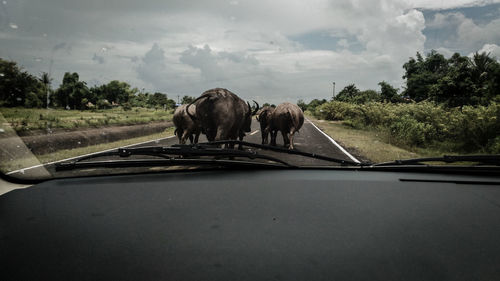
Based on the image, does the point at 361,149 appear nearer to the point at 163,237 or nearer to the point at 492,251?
the point at 492,251

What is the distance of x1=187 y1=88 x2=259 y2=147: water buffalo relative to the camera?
231 inches

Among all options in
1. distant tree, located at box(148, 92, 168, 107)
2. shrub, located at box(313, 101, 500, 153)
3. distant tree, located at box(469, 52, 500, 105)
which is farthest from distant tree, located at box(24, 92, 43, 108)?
distant tree, located at box(469, 52, 500, 105)

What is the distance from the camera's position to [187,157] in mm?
2670

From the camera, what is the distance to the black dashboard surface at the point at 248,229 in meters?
1.24

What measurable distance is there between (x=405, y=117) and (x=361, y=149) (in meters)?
1.90

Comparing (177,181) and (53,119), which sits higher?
(53,119)

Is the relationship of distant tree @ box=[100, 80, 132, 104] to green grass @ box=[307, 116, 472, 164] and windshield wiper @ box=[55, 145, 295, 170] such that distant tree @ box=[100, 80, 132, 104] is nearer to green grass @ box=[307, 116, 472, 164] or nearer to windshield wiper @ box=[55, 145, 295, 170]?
windshield wiper @ box=[55, 145, 295, 170]

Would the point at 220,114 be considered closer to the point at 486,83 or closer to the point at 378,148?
the point at 378,148

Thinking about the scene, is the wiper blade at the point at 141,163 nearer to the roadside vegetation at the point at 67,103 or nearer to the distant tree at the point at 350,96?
the roadside vegetation at the point at 67,103

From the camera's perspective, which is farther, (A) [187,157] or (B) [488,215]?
(A) [187,157]

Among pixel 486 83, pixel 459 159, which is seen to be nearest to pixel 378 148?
pixel 486 83

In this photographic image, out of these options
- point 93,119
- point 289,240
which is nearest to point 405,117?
point 289,240

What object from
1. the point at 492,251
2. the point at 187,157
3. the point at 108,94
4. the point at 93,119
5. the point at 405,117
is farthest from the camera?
the point at 405,117

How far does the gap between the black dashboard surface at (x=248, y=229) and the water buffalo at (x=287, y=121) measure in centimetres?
749
